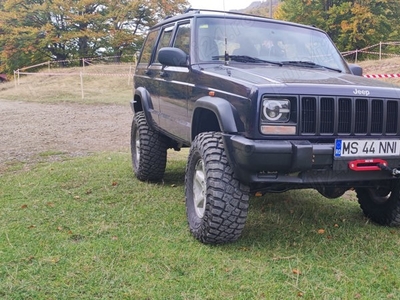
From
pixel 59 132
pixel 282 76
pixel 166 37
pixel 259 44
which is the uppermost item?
pixel 166 37

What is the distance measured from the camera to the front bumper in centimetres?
295

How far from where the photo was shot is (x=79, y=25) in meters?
40.4

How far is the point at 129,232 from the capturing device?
3684 millimetres

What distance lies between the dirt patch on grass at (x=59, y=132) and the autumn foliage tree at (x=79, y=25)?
25.2 m

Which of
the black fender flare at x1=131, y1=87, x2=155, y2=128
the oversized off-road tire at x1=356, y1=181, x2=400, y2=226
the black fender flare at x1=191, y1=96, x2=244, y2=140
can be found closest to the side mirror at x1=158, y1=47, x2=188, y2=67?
the black fender flare at x1=191, y1=96, x2=244, y2=140

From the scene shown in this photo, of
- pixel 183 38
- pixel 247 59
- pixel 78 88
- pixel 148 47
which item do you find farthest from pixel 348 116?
pixel 78 88

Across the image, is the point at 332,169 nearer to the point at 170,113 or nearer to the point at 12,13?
the point at 170,113

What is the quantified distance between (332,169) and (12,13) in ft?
143

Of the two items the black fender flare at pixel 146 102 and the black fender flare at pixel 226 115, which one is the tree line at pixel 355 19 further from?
the black fender flare at pixel 226 115

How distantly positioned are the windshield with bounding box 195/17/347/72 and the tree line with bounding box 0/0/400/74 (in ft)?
105

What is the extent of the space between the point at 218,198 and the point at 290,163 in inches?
24.5

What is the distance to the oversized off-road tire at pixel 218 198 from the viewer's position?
128 inches

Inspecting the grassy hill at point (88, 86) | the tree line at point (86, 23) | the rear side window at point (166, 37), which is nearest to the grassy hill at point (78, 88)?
the grassy hill at point (88, 86)

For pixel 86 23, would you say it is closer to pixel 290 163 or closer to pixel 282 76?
pixel 282 76
